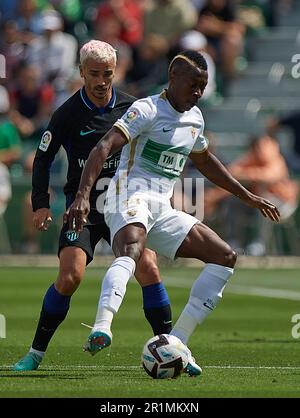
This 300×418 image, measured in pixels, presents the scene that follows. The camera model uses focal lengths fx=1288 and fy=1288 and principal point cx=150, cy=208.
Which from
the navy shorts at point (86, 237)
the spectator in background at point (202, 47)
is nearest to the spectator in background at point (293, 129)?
the spectator in background at point (202, 47)

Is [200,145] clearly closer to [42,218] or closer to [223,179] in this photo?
[223,179]

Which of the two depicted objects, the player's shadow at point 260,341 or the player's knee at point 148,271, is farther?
the player's shadow at point 260,341

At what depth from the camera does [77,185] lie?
9680mm

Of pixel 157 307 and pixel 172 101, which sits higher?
pixel 172 101

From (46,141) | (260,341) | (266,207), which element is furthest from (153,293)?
(260,341)

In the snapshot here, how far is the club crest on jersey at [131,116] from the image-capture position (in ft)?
29.1

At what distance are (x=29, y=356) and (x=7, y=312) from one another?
548 centimetres

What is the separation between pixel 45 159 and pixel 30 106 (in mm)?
15237

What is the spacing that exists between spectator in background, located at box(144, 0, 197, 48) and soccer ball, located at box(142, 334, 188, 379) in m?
17.0

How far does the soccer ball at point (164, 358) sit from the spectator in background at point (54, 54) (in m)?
16.2

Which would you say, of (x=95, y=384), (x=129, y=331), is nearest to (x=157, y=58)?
(x=129, y=331)

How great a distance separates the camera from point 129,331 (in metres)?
13.1

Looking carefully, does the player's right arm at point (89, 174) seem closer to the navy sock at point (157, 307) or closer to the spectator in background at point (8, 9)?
the navy sock at point (157, 307)

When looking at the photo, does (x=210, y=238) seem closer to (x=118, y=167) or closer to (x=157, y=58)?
(x=118, y=167)
